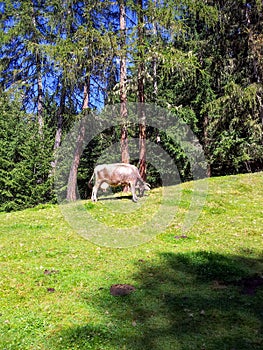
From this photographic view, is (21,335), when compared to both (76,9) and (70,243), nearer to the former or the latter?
(70,243)

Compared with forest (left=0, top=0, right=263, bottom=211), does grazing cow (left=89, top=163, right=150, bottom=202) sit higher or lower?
lower

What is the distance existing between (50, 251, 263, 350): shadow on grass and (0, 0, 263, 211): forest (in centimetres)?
1332

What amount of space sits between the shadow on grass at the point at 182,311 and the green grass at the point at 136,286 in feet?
0.07

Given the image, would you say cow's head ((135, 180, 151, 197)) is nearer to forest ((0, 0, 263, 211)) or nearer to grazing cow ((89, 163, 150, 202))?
grazing cow ((89, 163, 150, 202))

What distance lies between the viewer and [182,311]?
303 inches

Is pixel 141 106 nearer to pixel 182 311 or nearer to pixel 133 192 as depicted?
pixel 133 192

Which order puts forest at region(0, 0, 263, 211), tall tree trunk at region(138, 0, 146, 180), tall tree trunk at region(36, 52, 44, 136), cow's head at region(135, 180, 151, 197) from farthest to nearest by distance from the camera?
tall tree trunk at region(36, 52, 44, 136), forest at region(0, 0, 263, 211), tall tree trunk at region(138, 0, 146, 180), cow's head at region(135, 180, 151, 197)

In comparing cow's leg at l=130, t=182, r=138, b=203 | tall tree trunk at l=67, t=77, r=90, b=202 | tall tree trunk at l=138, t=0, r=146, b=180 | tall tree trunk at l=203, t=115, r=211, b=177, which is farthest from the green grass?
tall tree trunk at l=203, t=115, r=211, b=177

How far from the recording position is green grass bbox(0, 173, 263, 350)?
666 centimetres

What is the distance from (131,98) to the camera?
31781mm

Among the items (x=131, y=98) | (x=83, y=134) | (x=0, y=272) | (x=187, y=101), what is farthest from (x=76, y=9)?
(x=0, y=272)

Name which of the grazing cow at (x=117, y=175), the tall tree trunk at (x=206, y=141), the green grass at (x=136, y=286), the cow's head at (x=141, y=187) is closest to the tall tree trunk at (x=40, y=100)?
the tall tree trunk at (x=206, y=141)

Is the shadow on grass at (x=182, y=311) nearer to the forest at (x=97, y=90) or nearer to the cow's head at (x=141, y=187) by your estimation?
the cow's head at (x=141, y=187)

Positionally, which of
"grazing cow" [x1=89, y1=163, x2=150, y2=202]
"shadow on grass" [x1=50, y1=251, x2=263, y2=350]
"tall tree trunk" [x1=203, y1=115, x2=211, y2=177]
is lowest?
"shadow on grass" [x1=50, y1=251, x2=263, y2=350]
